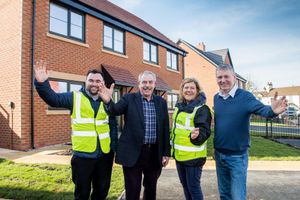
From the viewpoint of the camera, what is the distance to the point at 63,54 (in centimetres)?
959

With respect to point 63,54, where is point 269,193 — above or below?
below

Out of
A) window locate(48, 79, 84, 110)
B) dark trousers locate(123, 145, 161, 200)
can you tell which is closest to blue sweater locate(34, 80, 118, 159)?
dark trousers locate(123, 145, 161, 200)

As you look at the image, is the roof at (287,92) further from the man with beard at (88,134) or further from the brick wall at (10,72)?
the man with beard at (88,134)

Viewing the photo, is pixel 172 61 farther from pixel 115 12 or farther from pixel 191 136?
pixel 191 136

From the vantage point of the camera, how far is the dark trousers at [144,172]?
3082 mm

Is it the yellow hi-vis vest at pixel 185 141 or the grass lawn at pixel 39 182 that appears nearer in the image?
the yellow hi-vis vest at pixel 185 141

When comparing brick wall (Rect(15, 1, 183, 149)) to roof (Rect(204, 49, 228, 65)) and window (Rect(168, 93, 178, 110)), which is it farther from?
roof (Rect(204, 49, 228, 65))

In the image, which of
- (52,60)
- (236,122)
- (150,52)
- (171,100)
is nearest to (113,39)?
(150,52)

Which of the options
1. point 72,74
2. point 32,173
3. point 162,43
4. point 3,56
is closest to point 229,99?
point 32,173

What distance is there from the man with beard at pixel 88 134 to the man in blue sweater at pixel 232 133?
1.37m

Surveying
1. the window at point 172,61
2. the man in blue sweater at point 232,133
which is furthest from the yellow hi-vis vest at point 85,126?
the window at point 172,61

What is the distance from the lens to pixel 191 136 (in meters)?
3.04

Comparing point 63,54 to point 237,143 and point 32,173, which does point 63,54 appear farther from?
point 237,143

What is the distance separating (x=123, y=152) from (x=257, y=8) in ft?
31.7
